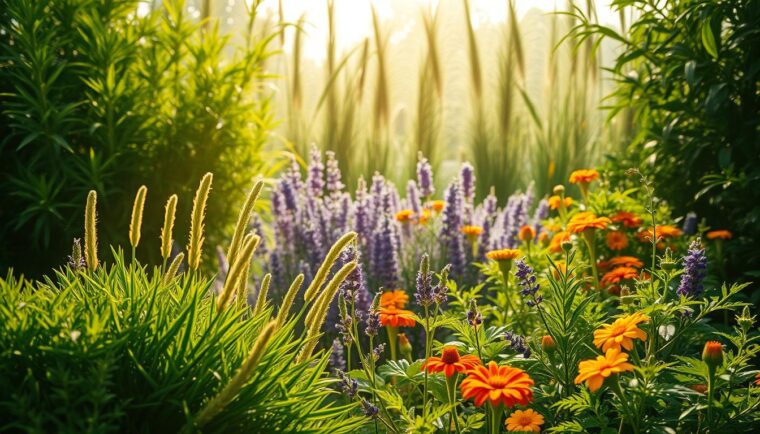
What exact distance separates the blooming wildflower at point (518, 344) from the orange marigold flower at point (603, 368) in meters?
0.54

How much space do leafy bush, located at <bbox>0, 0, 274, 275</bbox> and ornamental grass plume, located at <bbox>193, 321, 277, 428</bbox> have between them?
2552 mm

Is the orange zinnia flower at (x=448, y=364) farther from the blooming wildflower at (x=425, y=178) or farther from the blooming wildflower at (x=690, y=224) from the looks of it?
the blooming wildflower at (x=425, y=178)

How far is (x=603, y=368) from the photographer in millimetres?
1562

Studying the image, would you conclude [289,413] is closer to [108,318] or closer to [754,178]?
[108,318]

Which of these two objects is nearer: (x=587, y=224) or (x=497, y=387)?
(x=497, y=387)

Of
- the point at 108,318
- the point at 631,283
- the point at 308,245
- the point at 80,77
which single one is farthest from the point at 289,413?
the point at 80,77

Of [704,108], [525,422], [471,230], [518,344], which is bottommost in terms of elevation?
[525,422]

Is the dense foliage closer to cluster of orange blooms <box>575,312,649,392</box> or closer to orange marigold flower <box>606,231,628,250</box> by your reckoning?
orange marigold flower <box>606,231,628,250</box>

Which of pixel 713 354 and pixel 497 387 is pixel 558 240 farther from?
pixel 497 387

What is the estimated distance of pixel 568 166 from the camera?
6977mm

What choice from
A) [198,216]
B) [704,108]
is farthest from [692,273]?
[704,108]

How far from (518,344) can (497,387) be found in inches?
24.5

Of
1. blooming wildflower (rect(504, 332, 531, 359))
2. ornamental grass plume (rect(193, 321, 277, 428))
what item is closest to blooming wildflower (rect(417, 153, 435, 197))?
blooming wildflower (rect(504, 332, 531, 359))

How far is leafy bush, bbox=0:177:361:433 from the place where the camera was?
4.05 feet
